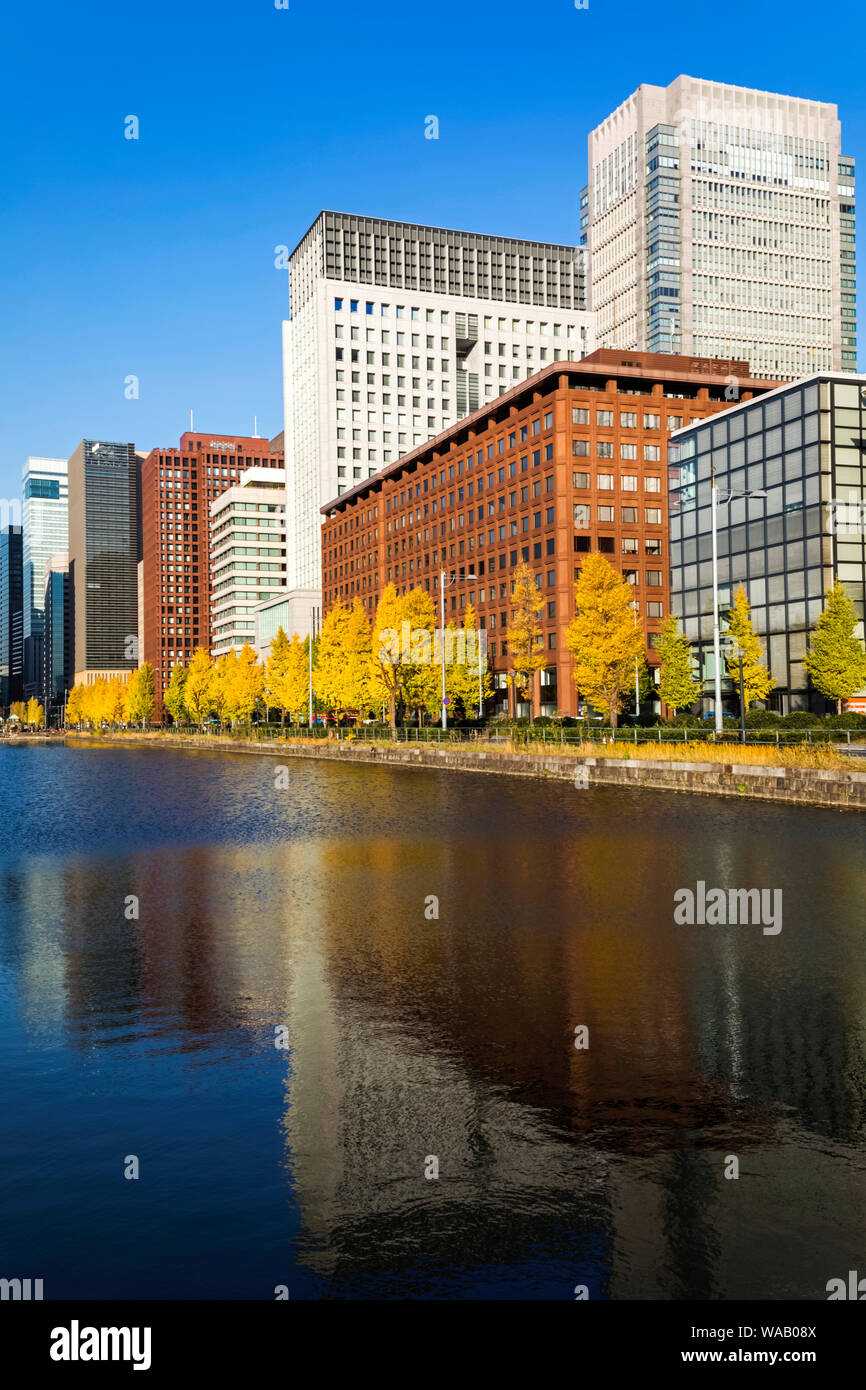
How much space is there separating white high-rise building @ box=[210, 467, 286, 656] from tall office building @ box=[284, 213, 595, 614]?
13398 mm

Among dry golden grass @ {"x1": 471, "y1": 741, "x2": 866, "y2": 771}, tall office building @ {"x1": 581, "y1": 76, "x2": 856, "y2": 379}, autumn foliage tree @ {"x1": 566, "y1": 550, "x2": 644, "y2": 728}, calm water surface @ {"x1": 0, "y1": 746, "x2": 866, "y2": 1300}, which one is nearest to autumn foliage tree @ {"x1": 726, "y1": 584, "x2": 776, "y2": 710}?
autumn foliage tree @ {"x1": 566, "y1": 550, "x2": 644, "y2": 728}

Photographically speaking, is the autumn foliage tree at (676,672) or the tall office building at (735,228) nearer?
the autumn foliage tree at (676,672)

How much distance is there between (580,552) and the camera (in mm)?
86312

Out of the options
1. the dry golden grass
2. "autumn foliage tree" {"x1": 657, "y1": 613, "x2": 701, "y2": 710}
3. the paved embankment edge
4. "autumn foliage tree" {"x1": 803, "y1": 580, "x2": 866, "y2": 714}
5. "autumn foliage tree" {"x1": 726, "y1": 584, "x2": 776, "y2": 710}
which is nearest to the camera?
the paved embankment edge

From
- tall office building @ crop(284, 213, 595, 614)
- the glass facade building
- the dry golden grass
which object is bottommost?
the dry golden grass

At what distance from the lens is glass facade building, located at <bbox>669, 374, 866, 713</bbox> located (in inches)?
2574

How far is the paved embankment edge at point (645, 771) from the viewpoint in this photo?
99.0 ft

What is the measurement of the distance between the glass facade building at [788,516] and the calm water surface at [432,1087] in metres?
49.4

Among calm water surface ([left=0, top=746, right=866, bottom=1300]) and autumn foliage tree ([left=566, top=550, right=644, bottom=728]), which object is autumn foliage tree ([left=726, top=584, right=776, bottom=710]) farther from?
calm water surface ([left=0, top=746, right=866, bottom=1300])

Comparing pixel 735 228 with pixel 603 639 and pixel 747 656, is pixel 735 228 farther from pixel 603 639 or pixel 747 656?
pixel 603 639

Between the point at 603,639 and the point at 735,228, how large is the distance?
143m

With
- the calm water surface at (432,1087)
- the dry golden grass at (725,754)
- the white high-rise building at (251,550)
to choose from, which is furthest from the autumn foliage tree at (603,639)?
the white high-rise building at (251,550)

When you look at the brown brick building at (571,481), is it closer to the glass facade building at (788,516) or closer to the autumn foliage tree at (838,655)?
the glass facade building at (788,516)

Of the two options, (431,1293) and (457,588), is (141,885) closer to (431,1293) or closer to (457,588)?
(431,1293)
